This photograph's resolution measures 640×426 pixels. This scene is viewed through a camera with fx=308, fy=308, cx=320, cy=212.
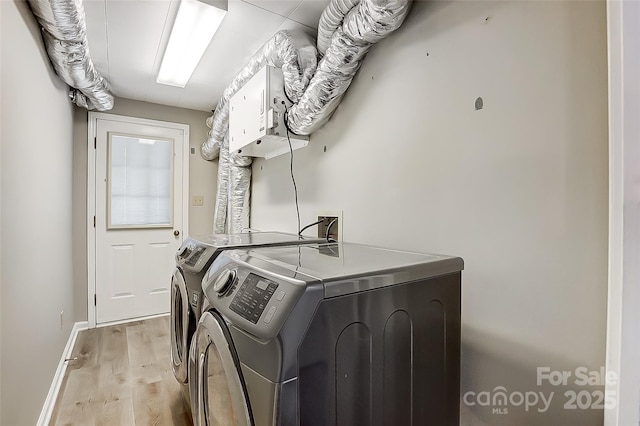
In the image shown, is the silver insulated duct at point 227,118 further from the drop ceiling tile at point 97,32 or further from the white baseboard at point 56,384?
the white baseboard at point 56,384

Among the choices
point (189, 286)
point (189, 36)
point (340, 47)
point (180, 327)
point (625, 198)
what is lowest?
point (180, 327)

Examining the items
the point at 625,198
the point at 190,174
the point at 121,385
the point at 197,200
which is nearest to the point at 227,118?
the point at 190,174

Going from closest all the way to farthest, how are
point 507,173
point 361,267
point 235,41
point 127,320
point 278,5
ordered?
1. point 361,267
2. point 507,173
3. point 278,5
4. point 235,41
5. point 127,320

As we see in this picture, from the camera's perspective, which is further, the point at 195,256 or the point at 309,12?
the point at 309,12

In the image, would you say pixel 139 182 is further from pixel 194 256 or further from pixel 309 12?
pixel 309 12

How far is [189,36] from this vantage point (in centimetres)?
195

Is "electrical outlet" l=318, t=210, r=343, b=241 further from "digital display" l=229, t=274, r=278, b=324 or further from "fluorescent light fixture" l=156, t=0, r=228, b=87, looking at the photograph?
"fluorescent light fixture" l=156, t=0, r=228, b=87

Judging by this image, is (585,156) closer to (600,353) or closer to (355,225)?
(600,353)

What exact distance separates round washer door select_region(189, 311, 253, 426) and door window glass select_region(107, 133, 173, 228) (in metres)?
2.71

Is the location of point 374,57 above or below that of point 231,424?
above

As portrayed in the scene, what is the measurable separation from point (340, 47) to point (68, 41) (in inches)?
60.2

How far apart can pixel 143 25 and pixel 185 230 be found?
2.23 m

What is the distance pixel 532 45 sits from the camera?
0.97 metres

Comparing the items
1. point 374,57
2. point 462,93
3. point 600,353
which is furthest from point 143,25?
point 600,353
